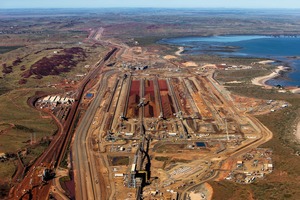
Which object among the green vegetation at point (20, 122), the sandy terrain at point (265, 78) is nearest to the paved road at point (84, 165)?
the green vegetation at point (20, 122)

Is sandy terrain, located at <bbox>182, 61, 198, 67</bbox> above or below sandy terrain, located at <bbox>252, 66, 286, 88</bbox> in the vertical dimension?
above

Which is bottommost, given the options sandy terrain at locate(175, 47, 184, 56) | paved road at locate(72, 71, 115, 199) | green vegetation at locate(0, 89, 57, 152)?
paved road at locate(72, 71, 115, 199)

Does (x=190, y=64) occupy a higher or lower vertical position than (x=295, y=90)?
higher

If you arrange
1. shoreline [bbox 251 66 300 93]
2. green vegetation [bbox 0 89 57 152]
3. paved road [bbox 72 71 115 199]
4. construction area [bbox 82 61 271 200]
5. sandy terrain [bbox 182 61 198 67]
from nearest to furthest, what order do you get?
paved road [bbox 72 71 115 199] → construction area [bbox 82 61 271 200] → green vegetation [bbox 0 89 57 152] → shoreline [bbox 251 66 300 93] → sandy terrain [bbox 182 61 198 67]

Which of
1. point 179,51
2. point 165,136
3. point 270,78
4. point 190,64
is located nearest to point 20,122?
point 165,136

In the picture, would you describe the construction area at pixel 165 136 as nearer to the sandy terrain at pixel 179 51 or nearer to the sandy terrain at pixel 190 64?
the sandy terrain at pixel 190 64

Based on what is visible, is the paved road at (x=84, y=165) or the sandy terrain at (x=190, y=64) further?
the sandy terrain at (x=190, y=64)

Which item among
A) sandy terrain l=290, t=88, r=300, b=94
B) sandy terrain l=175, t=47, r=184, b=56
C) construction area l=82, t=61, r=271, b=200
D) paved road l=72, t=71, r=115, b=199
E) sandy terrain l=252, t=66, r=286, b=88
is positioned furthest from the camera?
sandy terrain l=175, t=47, r=184, b=56

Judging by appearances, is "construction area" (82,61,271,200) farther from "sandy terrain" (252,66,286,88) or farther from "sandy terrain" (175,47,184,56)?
"sandy terrain" (175,47,184,56)

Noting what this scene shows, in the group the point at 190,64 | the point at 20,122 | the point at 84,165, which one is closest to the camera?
the point at 84,165

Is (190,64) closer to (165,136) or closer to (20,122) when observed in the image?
(165,136)

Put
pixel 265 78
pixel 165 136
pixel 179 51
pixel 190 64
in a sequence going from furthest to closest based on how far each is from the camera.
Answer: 1. pixel 179 51
2. pixel 190 64
3. pixel 265 78
4. pixel 165 136

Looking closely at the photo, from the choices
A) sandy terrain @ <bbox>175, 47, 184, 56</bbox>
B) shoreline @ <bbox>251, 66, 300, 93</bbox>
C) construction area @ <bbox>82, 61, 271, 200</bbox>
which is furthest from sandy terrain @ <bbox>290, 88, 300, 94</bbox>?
sandy terrain @ <bbox>175, 47, 184, 56</bbox>
